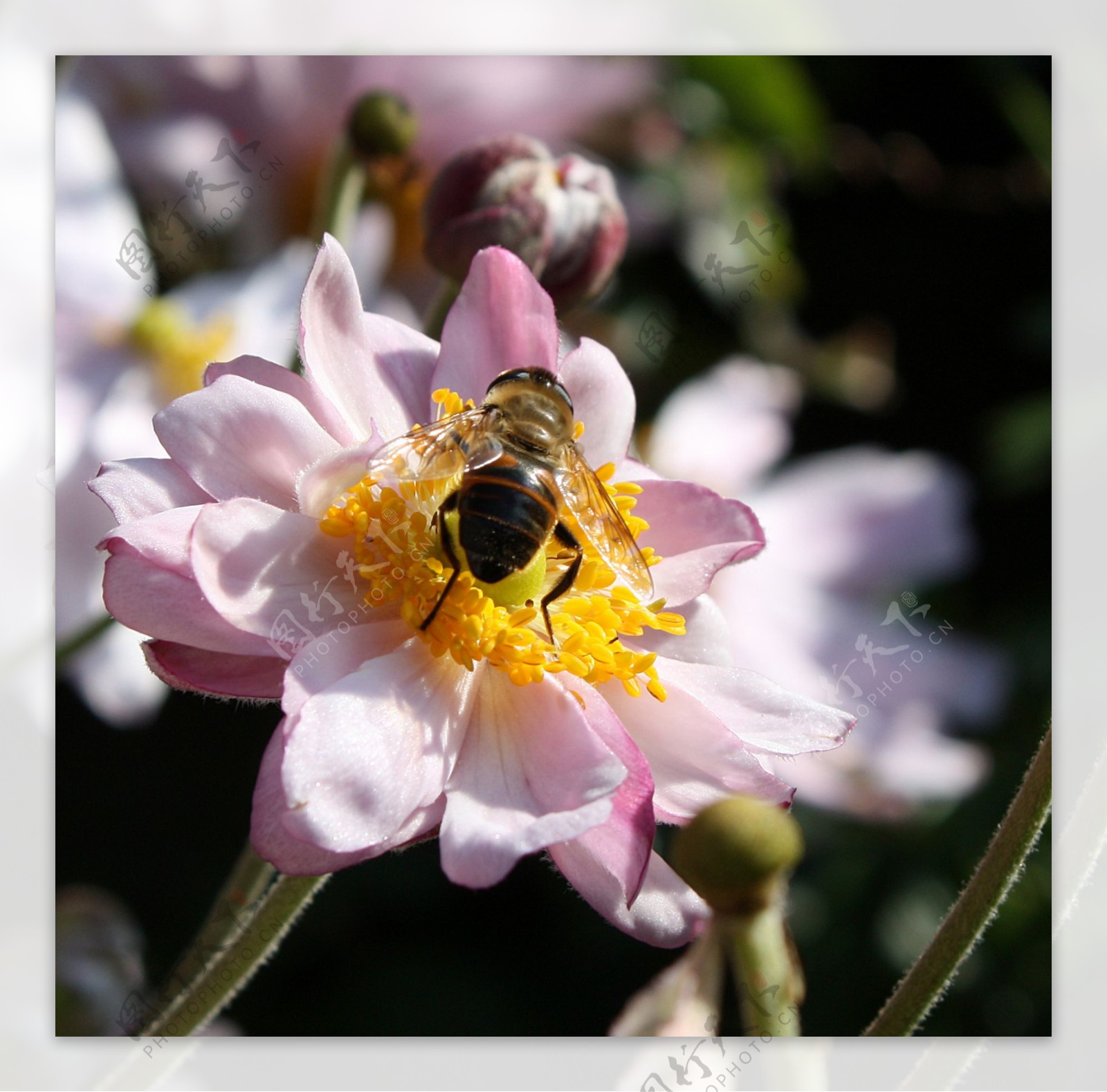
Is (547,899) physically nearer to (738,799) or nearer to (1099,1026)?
(1099,1026)

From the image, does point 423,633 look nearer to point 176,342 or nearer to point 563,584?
point 563,584

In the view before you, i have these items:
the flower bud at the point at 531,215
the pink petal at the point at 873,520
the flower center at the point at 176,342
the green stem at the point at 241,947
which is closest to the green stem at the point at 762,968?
the green stem at the point at 241,947

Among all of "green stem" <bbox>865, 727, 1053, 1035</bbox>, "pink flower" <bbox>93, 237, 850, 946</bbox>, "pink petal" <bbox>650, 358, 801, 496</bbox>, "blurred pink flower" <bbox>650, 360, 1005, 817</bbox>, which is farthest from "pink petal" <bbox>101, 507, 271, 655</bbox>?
"pink petal" <bbox>650, 358, 801, 496</bbox>

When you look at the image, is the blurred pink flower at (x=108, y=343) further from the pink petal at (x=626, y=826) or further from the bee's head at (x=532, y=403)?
the pink petal at (x=626, y=826)

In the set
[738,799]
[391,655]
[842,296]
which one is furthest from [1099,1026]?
[842,296]

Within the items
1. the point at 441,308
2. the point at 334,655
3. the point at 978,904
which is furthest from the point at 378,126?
the point at 978,904
